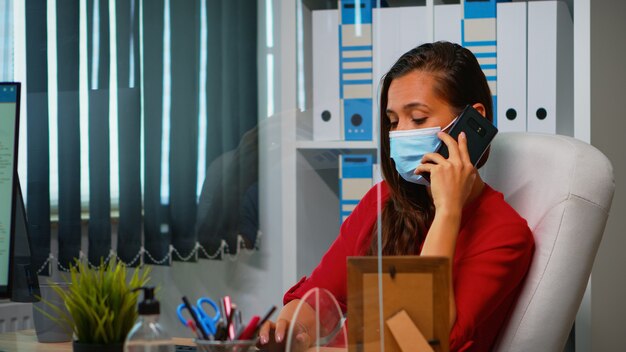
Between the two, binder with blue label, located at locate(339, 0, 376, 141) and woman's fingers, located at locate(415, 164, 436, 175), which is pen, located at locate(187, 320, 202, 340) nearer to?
binder with blue label, located at locate(339, 0, 376, 141)

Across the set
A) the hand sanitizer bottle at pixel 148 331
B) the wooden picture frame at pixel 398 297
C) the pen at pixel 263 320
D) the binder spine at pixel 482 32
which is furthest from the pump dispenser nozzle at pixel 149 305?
the binder spine at pixel 482 32

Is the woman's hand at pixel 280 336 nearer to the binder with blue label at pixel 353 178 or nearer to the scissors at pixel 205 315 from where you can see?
the scissors at pixel 205 315

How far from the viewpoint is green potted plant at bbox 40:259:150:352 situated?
0.87 metres

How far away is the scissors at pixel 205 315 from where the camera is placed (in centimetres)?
80

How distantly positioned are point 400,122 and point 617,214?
1764 millimetres

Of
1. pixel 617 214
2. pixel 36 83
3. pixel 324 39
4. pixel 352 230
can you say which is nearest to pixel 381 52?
pixel 324 39

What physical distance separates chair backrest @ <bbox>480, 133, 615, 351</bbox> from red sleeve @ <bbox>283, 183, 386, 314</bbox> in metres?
0.47

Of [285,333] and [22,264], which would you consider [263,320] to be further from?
[22,264]

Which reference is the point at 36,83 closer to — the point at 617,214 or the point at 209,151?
the point at 209,151

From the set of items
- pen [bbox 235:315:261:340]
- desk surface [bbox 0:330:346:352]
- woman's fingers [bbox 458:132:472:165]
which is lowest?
desk surface [bbox 0:330:346:352]

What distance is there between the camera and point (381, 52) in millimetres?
847

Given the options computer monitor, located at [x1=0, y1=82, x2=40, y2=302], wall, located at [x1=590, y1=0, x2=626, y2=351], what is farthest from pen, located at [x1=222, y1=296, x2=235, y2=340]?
wall, located at [x1=590, y1=0, x2=626, y2=351]

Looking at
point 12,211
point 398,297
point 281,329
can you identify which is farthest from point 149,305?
point 12,211

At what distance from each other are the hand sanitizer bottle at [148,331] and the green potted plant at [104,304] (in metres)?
0.02
